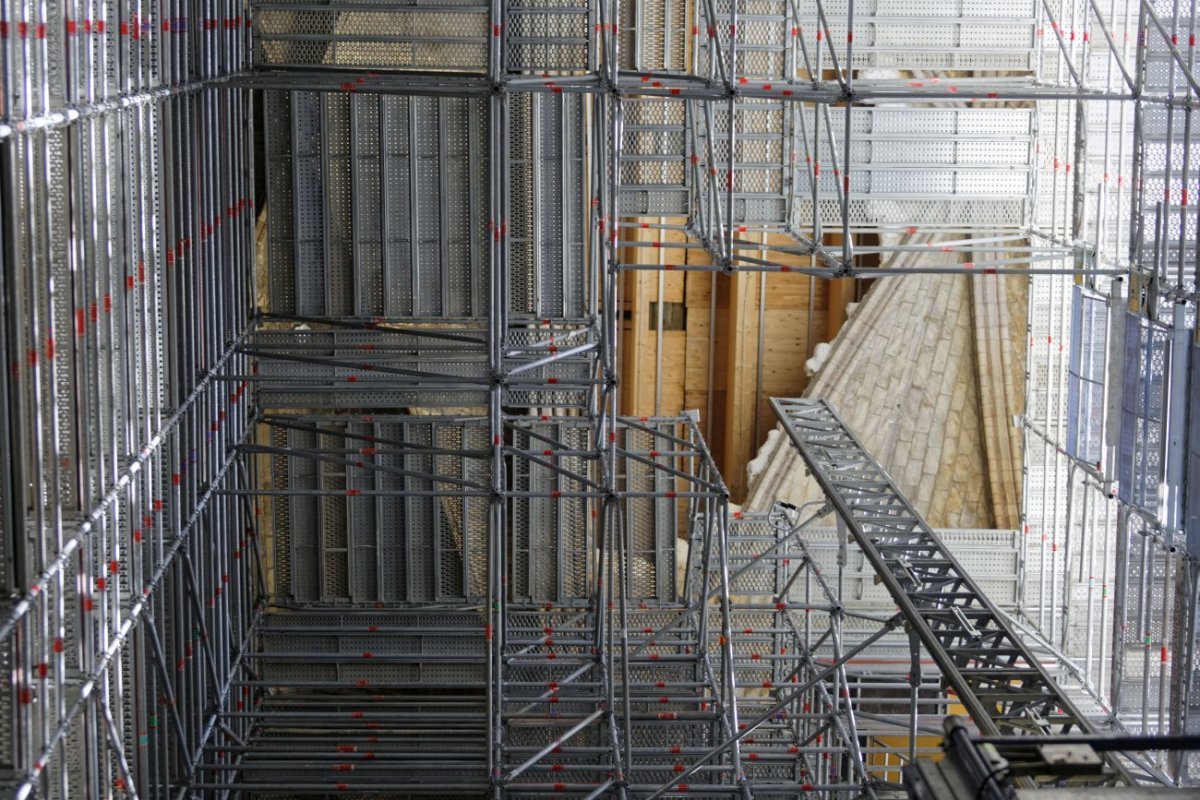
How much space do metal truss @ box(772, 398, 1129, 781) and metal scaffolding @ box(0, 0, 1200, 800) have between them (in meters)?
0.12

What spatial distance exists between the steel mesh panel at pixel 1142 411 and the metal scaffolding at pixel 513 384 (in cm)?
5

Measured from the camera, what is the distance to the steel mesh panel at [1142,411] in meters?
14.9

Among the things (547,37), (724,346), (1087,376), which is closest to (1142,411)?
(1087,376)

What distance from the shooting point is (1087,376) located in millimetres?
17156

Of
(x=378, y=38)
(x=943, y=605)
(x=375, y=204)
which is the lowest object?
(x=943, y=605)

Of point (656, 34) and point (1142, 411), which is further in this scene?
point (656, 34)

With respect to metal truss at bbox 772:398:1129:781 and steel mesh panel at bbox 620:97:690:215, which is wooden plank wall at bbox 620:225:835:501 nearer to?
steel mesh panel at bbox 620:97:690:215

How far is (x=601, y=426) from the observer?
13.8 meters

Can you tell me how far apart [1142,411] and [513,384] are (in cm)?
543

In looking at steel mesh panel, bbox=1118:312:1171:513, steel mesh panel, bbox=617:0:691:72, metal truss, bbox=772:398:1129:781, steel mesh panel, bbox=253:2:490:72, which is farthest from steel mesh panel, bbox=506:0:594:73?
steel mesh panel, bbox=1118:312:1171:513

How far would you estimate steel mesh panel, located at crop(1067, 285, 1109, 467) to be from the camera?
17.0m

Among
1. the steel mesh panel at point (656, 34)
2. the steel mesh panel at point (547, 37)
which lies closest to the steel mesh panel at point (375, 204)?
the steel mesh panel at point (547, 37)

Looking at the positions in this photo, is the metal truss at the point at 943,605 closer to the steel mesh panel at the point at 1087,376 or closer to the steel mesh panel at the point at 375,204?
the steel mesh panel at the point at 1087,376

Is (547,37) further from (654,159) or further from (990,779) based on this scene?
(990,779)
